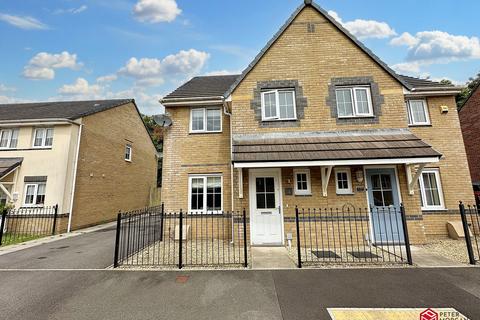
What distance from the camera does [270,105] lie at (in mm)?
9203

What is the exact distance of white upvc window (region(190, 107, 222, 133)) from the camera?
10398mm

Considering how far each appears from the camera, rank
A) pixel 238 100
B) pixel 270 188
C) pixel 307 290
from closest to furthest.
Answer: pixel 307 290, pixel 270 188, pixel 238 100

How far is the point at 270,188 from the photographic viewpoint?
852 cm

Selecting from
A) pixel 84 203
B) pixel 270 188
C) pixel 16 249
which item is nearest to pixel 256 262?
pixel 270 188

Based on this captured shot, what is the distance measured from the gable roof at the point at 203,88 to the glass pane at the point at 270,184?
4.63 m

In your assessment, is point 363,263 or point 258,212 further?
point 258,212

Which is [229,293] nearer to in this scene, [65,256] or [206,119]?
[65,256]

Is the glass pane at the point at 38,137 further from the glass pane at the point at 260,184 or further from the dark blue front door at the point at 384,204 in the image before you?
the dark blue front door at the point at 384,204

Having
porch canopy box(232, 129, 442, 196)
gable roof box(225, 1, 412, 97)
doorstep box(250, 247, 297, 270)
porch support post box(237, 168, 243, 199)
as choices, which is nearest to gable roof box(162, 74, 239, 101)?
Answer: gable roof box(225, 1, 412, 97)

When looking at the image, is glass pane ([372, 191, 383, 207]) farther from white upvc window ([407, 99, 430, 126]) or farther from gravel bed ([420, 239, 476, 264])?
white upvc window ([407, 99, 430, 126])

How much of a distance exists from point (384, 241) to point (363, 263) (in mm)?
2580

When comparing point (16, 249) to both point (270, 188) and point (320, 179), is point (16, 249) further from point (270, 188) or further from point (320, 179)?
point (320, 179)

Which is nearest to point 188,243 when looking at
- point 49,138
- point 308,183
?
point 308,183

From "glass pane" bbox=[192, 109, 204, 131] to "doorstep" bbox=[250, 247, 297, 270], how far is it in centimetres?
595
